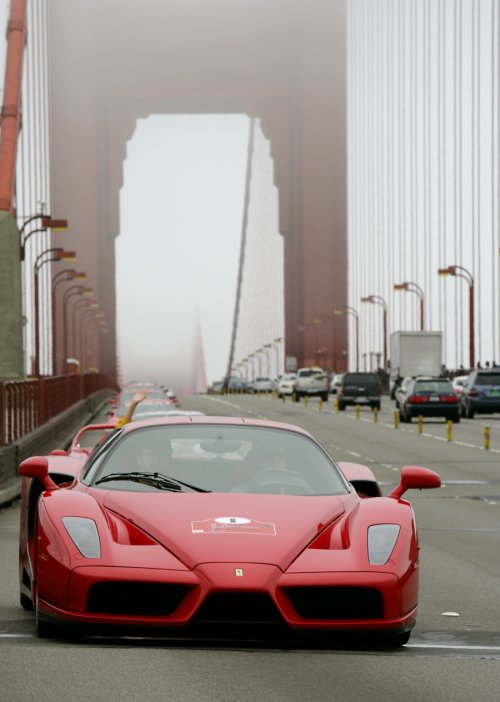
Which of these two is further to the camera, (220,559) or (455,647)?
(455,647)

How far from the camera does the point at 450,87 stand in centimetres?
11744

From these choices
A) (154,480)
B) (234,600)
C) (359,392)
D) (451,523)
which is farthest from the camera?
(359,392)

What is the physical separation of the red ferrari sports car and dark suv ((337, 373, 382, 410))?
50981mm

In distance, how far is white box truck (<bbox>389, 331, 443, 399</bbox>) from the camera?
65688mm

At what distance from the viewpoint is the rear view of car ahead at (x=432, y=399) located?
142 ft

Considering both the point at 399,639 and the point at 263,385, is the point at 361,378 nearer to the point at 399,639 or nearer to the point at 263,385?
the point at 399,639

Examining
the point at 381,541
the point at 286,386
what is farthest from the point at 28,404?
the point at 286,386

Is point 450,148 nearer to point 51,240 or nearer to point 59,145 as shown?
point 51,240

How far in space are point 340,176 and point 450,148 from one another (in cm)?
4379

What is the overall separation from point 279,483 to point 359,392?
169 ft

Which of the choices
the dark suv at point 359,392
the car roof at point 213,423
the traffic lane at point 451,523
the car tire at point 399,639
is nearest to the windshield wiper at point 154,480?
the car roof at point 213,423

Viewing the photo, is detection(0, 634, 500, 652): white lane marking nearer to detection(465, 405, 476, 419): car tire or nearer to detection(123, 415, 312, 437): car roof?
detection(123, 415, 312, 437): car roof

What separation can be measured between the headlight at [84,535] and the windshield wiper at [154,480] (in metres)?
0.63

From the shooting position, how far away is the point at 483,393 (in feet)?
159
